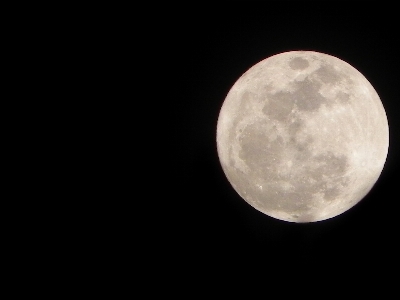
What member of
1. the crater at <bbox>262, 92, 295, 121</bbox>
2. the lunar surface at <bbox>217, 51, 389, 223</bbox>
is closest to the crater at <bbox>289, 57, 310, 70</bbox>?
the lunar surface at <bbox>217, 51, 389, 223</bbox>

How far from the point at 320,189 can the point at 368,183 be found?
615 millimetres

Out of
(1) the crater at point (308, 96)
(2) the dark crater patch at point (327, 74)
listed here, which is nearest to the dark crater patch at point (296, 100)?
(1) the crater at point (308, 96)

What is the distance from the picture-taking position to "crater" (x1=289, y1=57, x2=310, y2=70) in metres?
4.36

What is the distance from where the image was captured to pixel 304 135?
410 centimetres

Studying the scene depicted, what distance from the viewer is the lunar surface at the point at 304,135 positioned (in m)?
4.11

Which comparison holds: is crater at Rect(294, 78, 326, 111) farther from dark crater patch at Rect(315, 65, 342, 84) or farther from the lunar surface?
dark crater patch at Rect(315, 65, 342, 84)

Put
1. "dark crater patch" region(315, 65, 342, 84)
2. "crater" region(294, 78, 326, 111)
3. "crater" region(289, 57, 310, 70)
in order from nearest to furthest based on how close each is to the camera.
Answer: "crater" region(294, 78, 326, 111), "dark crater patch" region(315, 65, 342, 84), "crater" region(289, 57, 310, 70)

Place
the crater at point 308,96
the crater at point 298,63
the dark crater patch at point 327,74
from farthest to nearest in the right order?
the crater at point 298,63 < the dark crater patch at point 327,74 < the crater at point 308,96

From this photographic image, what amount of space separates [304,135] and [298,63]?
757mm

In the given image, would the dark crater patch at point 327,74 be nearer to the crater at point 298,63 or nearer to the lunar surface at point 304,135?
the lunar surface at point 304,135

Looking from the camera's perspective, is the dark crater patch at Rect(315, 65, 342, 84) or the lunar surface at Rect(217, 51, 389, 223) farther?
the dark crater patch at Rect(315, 65, 342, 84)

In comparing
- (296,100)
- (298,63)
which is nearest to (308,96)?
(296,100)

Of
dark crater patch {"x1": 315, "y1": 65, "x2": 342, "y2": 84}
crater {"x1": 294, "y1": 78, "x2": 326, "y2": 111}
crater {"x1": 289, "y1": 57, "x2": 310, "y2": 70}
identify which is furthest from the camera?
crater {"x1": 289, "y1": 57, "x2": 310, "y2": 70}

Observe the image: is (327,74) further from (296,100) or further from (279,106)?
(279,106)
